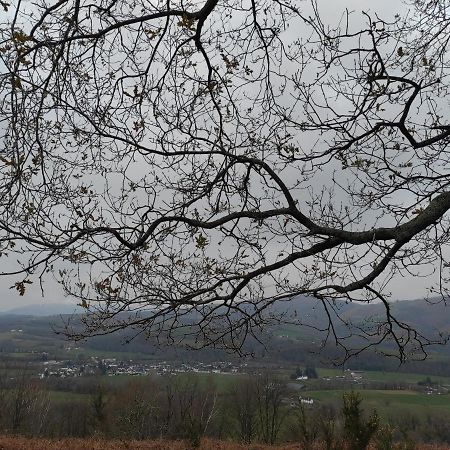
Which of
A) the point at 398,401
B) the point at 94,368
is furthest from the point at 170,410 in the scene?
the point at 94,368

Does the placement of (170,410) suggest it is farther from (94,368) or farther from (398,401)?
(94,368)

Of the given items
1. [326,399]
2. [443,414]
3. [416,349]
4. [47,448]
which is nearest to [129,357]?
[326,399]

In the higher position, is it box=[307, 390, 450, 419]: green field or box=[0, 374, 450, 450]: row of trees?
box=[0, 374, 450, 450]: row of trees

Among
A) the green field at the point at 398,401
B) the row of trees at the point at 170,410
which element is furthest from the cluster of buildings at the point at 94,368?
the green field at the point at 398,401

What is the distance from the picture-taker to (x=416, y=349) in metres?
4.14

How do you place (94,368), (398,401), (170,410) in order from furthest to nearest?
(94,368) → (398,401) → (170,410)

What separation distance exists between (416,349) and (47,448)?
9356 millimetres

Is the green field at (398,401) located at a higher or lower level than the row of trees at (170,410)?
lower

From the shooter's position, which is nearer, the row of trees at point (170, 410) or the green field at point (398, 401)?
the row of trees at point (170, 410)

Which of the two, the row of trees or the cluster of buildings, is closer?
the row of trees

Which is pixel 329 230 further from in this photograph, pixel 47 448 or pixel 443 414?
pixel 443 414

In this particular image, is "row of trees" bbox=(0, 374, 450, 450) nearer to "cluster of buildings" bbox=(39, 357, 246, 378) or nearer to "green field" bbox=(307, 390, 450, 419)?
"green field" bbox=(307, 390, 450, 419)

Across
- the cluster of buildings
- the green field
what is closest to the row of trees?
the green field

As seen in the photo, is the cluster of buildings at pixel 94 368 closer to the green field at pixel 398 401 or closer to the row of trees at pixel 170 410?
the row of trees at pixel 170 410
